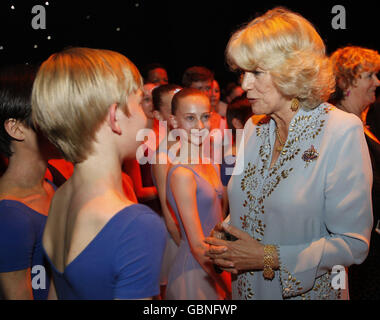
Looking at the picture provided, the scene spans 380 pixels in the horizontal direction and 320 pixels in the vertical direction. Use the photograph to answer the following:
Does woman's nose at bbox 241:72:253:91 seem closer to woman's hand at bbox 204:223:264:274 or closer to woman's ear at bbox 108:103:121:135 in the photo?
woman's hand at bbox 204:223:264:274

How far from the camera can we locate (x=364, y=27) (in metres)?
5.92

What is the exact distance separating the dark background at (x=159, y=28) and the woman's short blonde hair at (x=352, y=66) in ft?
6.89

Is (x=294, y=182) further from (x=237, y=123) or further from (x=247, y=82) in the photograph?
(x=237, y=123)

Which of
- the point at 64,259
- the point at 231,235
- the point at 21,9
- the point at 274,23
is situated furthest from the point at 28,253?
the point at 21,9

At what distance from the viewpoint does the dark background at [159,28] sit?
3.54 m

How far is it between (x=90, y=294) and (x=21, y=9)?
3140 mm

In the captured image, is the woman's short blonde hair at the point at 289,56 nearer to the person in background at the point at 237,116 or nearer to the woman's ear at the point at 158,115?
the person in background at the point at 237,116

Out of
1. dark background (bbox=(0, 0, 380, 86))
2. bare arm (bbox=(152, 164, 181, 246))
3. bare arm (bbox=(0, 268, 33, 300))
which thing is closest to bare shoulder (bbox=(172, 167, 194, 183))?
bare arm (bbox=(152, 164, 181, 246))

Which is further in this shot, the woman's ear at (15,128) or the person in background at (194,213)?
the person in background at (194,213)

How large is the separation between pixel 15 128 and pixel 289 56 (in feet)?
3.71

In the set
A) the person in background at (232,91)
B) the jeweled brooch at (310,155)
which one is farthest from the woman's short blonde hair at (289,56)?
the person in background at (232,91)

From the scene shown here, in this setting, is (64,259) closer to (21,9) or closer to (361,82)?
(361,82)

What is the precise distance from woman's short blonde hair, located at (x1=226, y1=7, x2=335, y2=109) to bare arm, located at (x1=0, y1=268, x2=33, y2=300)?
1194 millimetres
